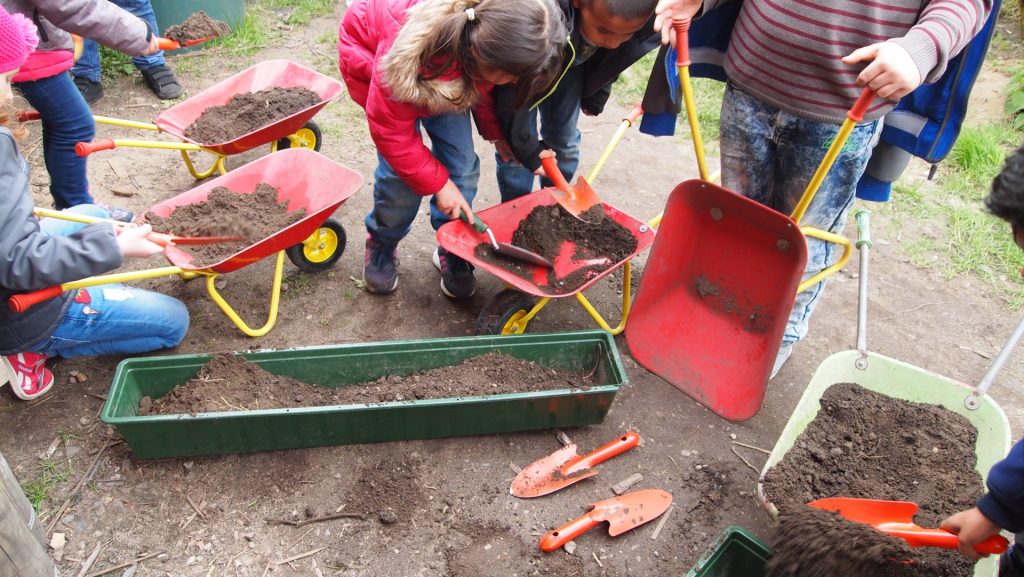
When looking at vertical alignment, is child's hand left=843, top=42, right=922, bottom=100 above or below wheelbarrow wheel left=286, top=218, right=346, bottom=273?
above

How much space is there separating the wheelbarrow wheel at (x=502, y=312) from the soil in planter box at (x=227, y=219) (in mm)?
925

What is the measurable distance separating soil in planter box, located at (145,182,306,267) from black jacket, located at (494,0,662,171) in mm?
1021

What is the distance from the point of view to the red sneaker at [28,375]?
8.84 ft

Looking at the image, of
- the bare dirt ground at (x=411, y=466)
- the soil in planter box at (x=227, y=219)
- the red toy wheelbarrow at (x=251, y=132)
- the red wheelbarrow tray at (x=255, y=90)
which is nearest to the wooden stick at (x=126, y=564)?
the bare dirt ground at (x=411, y=466)

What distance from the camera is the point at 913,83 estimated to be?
1907 millimetres

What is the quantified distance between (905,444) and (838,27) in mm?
1394

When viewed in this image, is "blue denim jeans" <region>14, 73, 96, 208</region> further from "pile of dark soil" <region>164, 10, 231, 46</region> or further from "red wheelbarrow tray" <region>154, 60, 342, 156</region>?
"pile of dark soil" <region>164, 10, 231, 46</region>

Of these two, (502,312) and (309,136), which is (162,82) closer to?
(309,136)

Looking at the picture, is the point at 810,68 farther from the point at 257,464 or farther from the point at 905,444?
the point at 257,464

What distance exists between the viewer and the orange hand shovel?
2.98m

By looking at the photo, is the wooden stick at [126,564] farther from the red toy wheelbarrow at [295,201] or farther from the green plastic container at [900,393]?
the green plastic container at [900,393]

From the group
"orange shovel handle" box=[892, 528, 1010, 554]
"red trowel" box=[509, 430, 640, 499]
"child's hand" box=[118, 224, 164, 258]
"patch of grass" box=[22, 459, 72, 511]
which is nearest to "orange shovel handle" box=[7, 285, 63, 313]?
"child's hand" box=[118, 224, 164, 258]

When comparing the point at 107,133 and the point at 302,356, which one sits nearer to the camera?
the point at 302,356

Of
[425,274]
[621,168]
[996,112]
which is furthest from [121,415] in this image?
[996,112]
